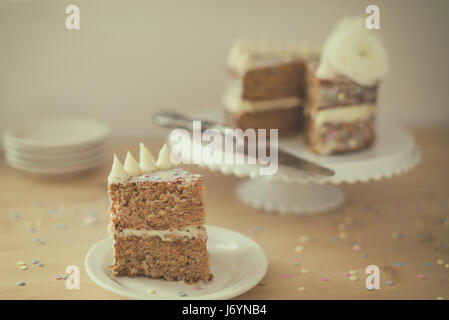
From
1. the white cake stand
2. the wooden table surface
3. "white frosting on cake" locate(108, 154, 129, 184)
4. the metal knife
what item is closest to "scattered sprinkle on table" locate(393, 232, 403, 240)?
the wooden table surface

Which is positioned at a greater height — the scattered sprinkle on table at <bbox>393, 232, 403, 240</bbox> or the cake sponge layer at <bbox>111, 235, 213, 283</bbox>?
the scattered sprinkle on table at <bbox>393, 232, 403, 240</bbox>

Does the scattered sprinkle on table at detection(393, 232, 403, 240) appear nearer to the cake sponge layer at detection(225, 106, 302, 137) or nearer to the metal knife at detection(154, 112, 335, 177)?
the metal knife at detection(154, 112, 335, 177)

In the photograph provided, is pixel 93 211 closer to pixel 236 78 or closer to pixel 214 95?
pixel 236 78

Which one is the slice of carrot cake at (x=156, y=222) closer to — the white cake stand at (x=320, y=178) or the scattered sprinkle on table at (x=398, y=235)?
the white cake stand at (x=320, y=178)

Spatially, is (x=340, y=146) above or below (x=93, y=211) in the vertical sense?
above

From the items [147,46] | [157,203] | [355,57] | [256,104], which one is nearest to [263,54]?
[256,104]

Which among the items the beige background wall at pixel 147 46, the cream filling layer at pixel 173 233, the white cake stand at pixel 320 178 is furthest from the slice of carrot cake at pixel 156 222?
the beige background wall at pixel 147 46
